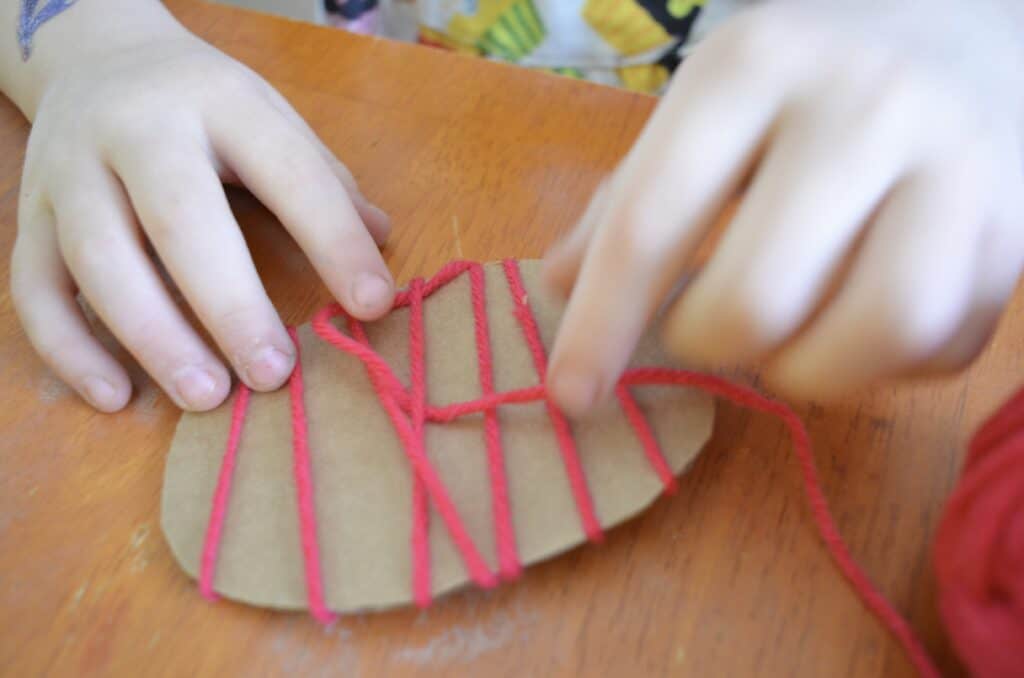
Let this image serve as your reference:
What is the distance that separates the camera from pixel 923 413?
1.33 ft

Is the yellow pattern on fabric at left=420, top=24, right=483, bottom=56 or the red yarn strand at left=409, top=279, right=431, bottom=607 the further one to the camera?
the yellow pattern on fabric at left=420, top=24, right=483, bottom=56

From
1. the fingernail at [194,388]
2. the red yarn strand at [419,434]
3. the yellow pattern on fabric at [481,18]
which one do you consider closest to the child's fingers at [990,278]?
the red yarn strand at [419,434]

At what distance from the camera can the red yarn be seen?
34 cm

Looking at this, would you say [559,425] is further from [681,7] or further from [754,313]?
[681,7]

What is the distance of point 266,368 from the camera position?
42 cm

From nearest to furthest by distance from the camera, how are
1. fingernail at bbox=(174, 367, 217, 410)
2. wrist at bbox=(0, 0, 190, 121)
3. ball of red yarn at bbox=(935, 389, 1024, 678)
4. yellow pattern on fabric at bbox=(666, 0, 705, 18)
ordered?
ball of red yarn at bbox=(935, 389, 1024, 678) < fingernail at bbox=(174, 367, 217, 410) < wrist at bbox=(0, 0, 190, 121) < yellow pattern on fabric at bbox=(666, 0, 705, 18)

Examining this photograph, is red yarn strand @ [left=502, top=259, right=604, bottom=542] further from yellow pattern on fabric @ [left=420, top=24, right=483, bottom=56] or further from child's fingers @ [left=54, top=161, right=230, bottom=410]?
yellow pattern on fabric @ [left=420, top=24, right=483, bottom=56]

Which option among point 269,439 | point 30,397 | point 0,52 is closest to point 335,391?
point 269,439

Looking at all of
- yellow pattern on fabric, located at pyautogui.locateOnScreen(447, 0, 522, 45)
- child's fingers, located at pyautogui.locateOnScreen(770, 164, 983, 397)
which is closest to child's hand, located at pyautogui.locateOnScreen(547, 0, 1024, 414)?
child's fingers, located at pyautogui.locateOnScreen(770, 164, 983, 397)

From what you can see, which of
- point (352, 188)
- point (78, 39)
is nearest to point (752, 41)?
point (352, 188)

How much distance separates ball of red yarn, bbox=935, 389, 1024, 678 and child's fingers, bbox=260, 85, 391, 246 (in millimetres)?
347

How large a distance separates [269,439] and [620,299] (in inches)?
7.9

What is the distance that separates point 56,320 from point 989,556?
468 mm

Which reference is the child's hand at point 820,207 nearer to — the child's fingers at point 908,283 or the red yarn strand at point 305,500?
the child's fingers at point 908,283
